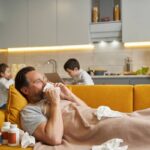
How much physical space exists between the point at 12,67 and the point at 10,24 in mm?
747

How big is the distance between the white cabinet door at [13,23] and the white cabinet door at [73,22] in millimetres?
632

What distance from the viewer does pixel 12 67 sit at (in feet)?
16.6

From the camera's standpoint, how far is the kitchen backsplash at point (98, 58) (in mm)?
4762

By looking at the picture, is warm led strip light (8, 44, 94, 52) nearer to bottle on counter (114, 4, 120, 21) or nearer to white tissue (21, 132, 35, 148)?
bottle on counter (114, 4, 120, 21)

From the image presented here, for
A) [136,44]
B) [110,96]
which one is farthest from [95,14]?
[110,96]

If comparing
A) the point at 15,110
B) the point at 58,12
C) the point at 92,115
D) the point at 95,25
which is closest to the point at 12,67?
the point at 58,12

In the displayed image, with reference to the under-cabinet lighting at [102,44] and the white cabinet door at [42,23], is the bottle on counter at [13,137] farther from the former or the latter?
the under-cabinet lighting at [102,44]

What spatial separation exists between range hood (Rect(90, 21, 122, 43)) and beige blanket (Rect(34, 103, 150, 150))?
9.72 feet

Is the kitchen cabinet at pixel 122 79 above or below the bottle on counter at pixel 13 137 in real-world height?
above

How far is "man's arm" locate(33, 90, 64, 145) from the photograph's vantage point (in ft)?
5.47

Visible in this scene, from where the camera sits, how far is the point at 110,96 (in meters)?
2.33

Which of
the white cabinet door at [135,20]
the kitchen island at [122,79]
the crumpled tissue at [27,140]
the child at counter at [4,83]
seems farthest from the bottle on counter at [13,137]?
the white cabinet door at [135,20]

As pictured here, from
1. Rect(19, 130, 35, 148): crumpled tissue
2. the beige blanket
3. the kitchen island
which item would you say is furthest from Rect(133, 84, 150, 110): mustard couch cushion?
the kitchen island

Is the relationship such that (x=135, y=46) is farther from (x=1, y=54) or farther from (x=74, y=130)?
(x=74, y=130)
